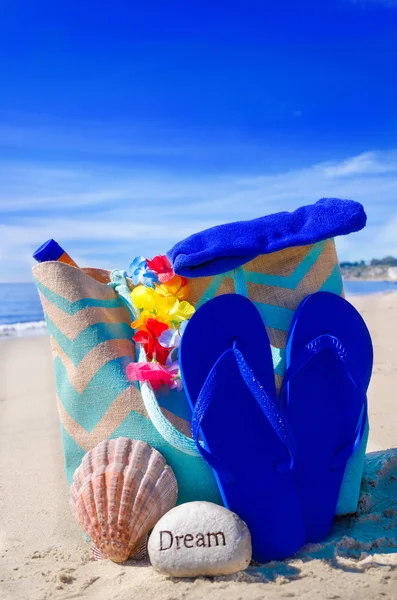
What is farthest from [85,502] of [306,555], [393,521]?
[393,521]

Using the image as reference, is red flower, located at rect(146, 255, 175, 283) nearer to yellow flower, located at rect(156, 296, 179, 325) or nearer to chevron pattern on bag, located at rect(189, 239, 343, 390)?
yellow flower, located at rect(156, 296, 179, 325)

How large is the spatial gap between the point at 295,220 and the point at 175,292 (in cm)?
68

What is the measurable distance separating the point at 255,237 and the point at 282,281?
1.02ft

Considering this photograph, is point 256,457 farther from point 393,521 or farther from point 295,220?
point 295,220

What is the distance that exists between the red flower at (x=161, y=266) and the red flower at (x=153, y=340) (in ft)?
0.79

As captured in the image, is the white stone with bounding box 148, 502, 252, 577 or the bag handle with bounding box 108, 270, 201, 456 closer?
the white stone with bounding box 148, 502, 252, 577

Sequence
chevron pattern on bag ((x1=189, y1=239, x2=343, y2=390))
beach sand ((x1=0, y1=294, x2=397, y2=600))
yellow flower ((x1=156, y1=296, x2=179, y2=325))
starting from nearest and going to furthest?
beach sand ((x1=0, y1=294, x2=397, y2=600)), chevron pattern on bag ((x1=189, y1=239, x2=343, y2=390)), yellow flower ((x1=156, y1=296, x2=179, y2=325))

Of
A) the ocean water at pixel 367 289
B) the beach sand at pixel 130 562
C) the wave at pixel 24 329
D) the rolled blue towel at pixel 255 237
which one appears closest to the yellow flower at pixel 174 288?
the rolled blue towel at pixel 255 237

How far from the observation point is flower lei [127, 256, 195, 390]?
2.96 m

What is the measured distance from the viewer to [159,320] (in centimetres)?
309

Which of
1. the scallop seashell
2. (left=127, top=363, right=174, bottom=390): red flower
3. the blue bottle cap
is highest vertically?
the blue bottle cap

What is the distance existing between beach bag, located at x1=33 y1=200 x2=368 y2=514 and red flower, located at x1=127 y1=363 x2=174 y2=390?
4 cm

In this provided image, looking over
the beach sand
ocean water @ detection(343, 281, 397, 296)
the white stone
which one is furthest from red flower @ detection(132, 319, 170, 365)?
ocean water @ detection(343, 281, 397, 296)

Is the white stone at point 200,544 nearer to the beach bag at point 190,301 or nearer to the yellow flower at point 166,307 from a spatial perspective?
the beach bag at point 190,301
